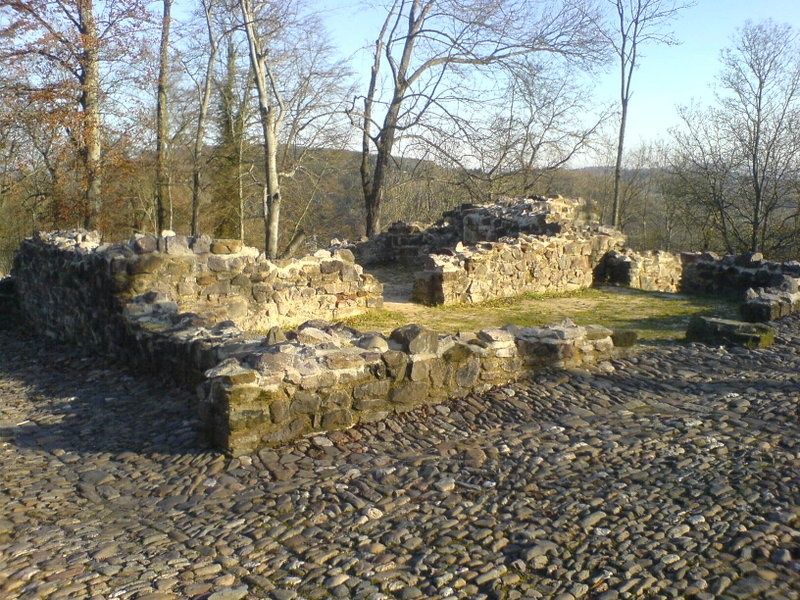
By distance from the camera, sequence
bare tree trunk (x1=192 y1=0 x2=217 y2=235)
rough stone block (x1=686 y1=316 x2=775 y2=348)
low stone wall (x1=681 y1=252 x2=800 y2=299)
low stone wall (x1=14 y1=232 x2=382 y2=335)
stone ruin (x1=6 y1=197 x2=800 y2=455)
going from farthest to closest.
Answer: bare tree trunk (x1=192 y1=0 x2=217 y2=235)
low stone wall (x1=681 y1=252 x2=800 y2=299)
low stone wall (x1=14 y1=232 x2=382 y2=335)
rough stone block (x1=686 y1=316 x2=775 y2=348)
stone ruin (x1=6 y1=197 x2=800 y2=455)

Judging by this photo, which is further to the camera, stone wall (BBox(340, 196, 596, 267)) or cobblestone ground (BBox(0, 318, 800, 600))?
stone wall (BBox(340, 196, 596, 267))

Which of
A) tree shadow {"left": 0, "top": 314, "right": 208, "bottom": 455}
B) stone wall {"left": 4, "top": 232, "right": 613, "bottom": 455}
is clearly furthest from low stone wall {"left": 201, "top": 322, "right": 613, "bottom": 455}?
tree shadow {"left": 0, "top": 314, "right": 208, "bottom": 455}

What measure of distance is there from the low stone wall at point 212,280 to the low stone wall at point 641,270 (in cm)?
583

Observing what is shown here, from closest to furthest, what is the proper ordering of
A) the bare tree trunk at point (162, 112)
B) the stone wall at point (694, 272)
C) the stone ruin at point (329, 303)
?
the stone ruin at point (329, 303), the stone wall at point (694, 272), the bare tree trunk at point (162, 112)

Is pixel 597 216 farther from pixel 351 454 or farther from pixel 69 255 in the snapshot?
pixel 351 454

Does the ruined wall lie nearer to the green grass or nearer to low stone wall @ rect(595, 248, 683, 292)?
low stone wall @ rect(595, 248, 683, 292)

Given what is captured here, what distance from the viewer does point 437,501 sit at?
424 centimetres

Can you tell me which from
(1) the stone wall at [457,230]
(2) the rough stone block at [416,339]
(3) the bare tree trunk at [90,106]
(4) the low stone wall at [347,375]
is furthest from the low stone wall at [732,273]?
(3) the bare tree trunk at [90,106]

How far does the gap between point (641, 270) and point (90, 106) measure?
1388cm

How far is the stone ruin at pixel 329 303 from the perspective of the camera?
523 centimetres

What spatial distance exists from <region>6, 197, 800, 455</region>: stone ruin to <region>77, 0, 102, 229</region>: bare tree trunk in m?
7.73

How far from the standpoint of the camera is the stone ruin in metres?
5.23

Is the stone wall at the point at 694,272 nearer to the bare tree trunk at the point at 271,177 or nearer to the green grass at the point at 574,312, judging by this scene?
the green grass at the point at 574,312

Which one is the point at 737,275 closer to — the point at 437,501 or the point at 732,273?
the point at 732,273
